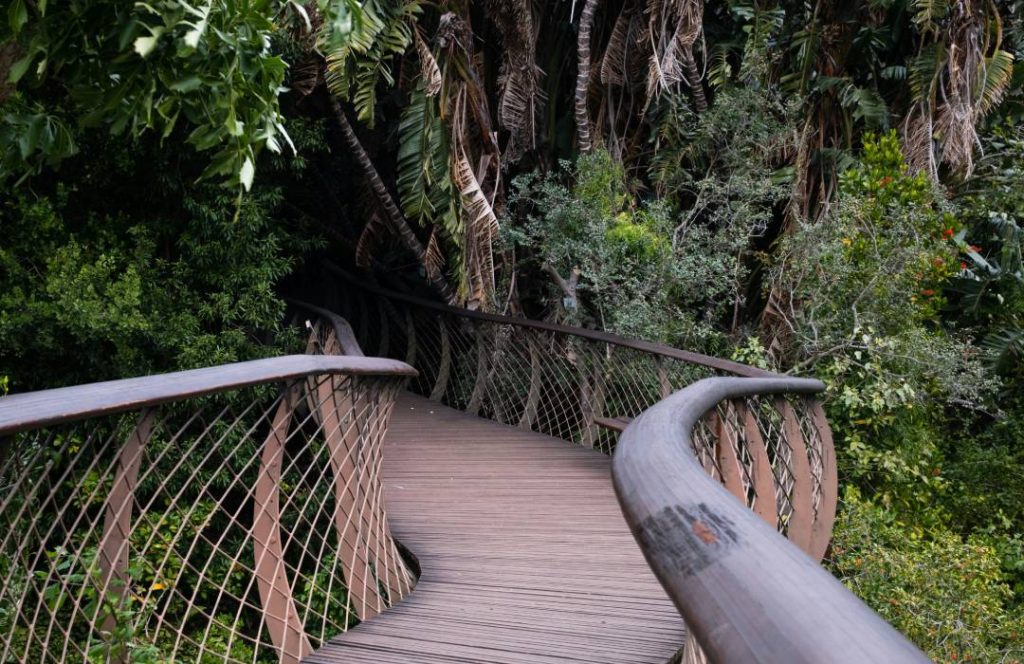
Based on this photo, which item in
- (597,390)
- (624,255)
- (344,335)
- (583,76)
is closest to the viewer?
(344,335)

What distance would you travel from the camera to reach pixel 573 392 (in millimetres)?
8383

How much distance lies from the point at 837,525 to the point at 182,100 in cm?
523

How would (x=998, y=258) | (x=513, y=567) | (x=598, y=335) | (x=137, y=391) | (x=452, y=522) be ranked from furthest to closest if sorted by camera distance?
(x=998, y=258) → (x=598, y=335) → (x=452, y=522) → (x=513, y=567) → (x=137, y=391)

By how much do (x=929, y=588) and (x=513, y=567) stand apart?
324cm

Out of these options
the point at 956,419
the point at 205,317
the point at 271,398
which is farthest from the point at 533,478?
the point at 956,419

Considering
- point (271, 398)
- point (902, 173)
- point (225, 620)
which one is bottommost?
point (225, 620)

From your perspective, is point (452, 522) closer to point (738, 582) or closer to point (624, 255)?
point (624, 255)

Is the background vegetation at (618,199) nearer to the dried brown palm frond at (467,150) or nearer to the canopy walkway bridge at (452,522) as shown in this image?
the dried brown palm frond at (467,150)

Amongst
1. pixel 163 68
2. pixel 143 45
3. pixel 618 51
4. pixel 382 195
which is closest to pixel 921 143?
pixel 618 51

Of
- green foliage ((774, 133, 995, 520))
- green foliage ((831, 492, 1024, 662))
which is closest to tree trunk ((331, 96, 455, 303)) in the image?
green foliage ((774, 133, 995, 520))

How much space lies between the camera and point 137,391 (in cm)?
190

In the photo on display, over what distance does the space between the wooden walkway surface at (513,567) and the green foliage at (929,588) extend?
1.75 m

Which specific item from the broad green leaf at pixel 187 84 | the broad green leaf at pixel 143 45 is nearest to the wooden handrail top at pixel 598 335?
the broad green leaf at pixel 187 84

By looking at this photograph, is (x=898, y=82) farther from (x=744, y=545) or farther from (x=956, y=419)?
(x=744, y=545)
